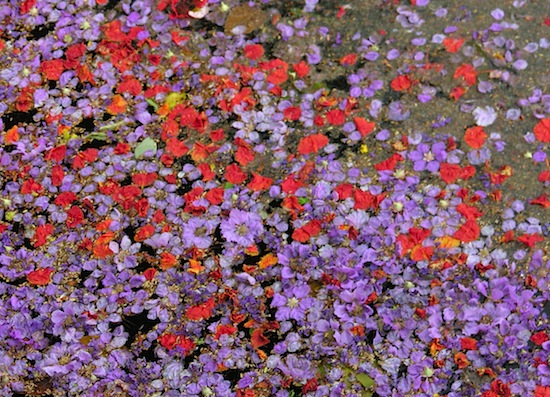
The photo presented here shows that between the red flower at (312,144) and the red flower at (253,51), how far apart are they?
2.51ft

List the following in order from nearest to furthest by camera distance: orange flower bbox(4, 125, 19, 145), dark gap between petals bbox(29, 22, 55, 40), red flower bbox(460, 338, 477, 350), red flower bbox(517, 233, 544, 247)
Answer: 1. red flower bbox(460, 338, 477, 350)
2. red flower bbox(517, 233, 544, 247)
3. orange flower bbox(4, 125, 19, 145)
4. dark gap between petals bbox(29, 22, 55, 40)

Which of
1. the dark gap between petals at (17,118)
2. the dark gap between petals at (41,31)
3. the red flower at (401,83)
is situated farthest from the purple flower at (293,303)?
the dark gap between petals at (41,31)

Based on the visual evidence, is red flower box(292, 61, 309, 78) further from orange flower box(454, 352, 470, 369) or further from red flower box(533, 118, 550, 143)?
orange flower box(454, 352, 470, 369)

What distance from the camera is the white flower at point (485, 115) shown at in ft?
13.3

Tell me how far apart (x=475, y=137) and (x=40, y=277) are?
263cm

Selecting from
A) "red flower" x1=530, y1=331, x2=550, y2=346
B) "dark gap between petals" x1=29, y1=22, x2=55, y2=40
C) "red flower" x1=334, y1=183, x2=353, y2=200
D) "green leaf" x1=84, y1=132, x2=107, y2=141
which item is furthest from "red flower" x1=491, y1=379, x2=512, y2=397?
"dark gap between petals" x1=29, y1=22, x2=55, y2=40

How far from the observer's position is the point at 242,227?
3766 millimetres

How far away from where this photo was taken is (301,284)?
3.58 metres

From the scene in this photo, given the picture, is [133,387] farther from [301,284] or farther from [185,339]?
[301,284]

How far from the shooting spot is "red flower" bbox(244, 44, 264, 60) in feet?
14.6

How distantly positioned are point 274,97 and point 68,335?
1882 mm

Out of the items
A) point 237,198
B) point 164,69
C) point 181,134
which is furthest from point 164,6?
point 237,198

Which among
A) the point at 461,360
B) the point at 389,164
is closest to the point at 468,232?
the point at 389,164

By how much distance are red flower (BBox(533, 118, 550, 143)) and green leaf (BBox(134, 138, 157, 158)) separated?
2307 millimetres
